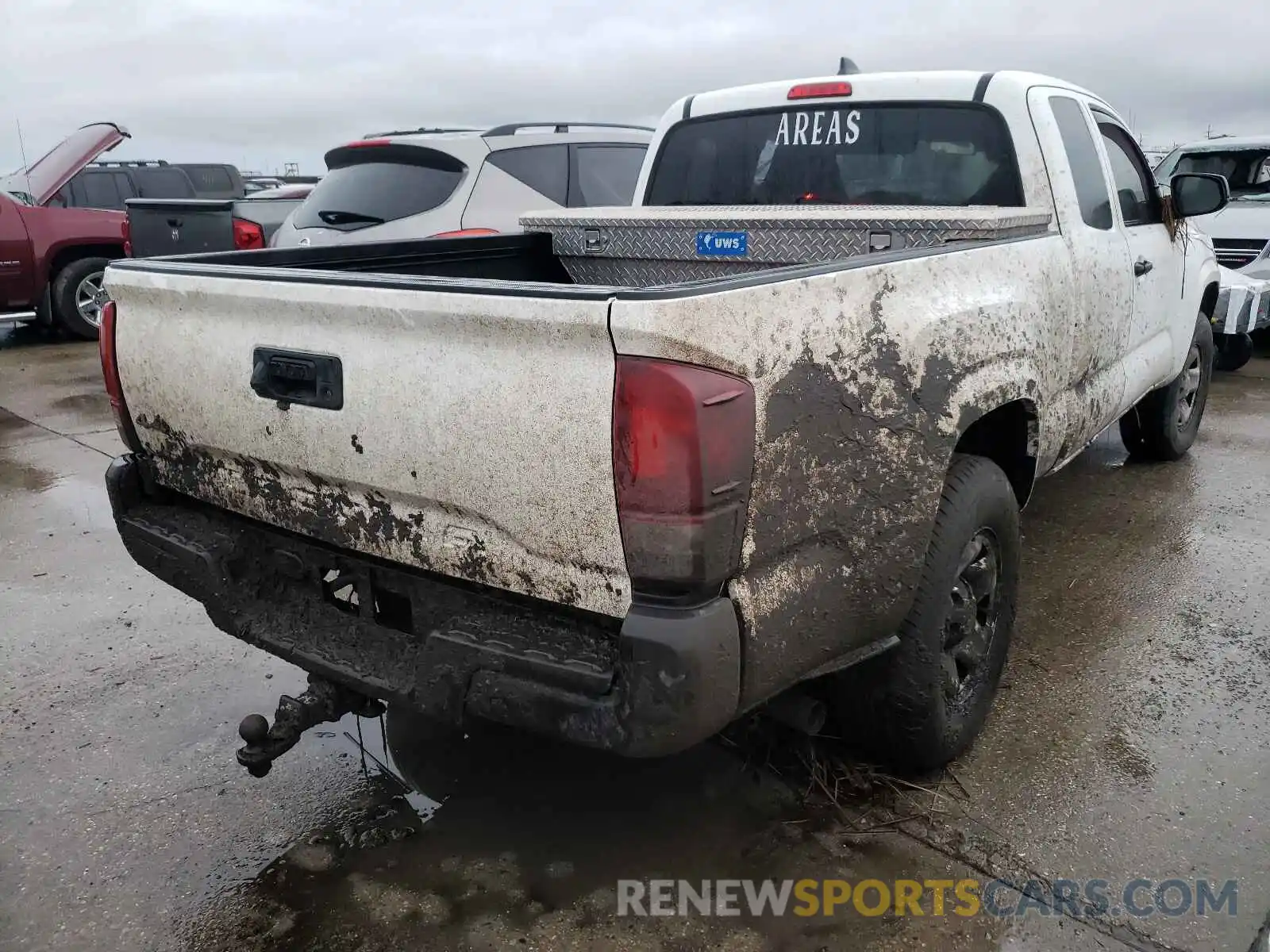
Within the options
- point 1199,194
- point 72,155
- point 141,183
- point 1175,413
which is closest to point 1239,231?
point 1175,413

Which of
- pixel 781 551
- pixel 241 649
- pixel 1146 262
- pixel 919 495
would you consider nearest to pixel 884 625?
pixel 919 495

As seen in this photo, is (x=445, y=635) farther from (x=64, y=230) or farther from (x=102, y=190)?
(x=102, y=190)

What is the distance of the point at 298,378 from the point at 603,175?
5.41 metres

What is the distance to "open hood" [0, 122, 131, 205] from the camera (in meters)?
9.96

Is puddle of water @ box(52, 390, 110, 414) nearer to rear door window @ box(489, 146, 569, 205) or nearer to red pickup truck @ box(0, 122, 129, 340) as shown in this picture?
red pickup truck @ box(0, 122, 129, 340)

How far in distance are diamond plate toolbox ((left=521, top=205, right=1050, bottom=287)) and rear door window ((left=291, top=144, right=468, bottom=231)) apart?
9.06 ft

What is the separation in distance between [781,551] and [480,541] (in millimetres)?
637

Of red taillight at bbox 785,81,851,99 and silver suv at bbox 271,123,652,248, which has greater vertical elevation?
red taillight at bbox 785,81,851,99

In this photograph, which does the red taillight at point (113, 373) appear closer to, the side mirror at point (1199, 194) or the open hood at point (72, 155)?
the side mirror at point (1199, 194)

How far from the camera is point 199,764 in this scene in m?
3.10

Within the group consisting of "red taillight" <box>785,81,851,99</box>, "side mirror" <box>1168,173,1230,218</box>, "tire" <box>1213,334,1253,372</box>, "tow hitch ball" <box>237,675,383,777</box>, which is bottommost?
"tire" <box>1213,334,1253,372</box>

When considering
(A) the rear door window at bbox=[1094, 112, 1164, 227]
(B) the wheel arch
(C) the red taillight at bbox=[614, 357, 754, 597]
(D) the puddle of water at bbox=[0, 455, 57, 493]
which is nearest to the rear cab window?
(A) the rear door window at bbox=[1094, 112, 1164, 227]

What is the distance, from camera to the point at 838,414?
2.24 metres

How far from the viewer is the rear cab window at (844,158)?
3.79 m
